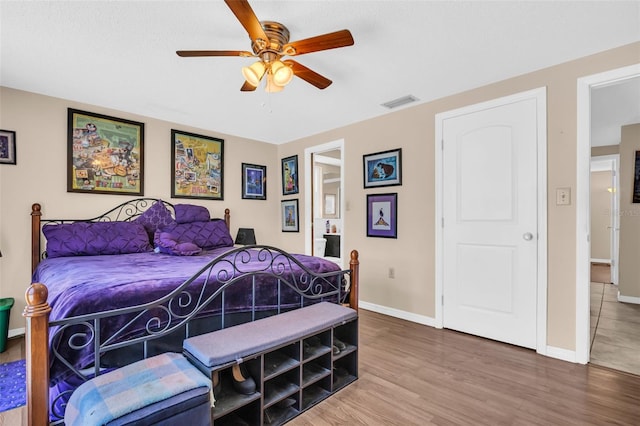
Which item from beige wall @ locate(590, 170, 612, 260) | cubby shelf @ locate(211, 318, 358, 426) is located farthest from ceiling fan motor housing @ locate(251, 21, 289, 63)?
beige wall @ locate(590, 170, 612, 260)

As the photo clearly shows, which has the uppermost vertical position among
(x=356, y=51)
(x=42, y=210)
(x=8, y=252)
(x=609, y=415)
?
(x=356, y=51)

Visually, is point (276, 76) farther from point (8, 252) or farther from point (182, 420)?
point (8, 252)

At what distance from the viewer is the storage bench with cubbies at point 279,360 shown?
5.11ft

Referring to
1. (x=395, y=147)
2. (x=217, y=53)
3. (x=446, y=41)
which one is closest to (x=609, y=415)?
(x=446, y=41)

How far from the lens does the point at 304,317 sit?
2031 millimetres

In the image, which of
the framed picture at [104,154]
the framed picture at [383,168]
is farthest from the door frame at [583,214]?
the framed picture at [104,154]

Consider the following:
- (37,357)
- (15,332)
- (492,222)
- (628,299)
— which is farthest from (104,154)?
(628,299)

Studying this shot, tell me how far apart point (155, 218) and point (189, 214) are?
421mm

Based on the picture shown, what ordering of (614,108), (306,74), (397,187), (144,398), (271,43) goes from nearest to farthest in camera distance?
(144,398) < (271,43) < (306,74) < (614,108) < (397,187)

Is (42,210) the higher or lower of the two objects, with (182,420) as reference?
higher

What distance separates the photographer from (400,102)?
11.1 ft

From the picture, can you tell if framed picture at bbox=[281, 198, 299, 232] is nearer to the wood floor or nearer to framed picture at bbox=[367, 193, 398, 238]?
framed picture at bbox=[367, 193, 398, 238]

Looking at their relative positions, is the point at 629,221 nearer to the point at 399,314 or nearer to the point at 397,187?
the point at 397,187

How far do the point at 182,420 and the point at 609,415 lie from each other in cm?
229
